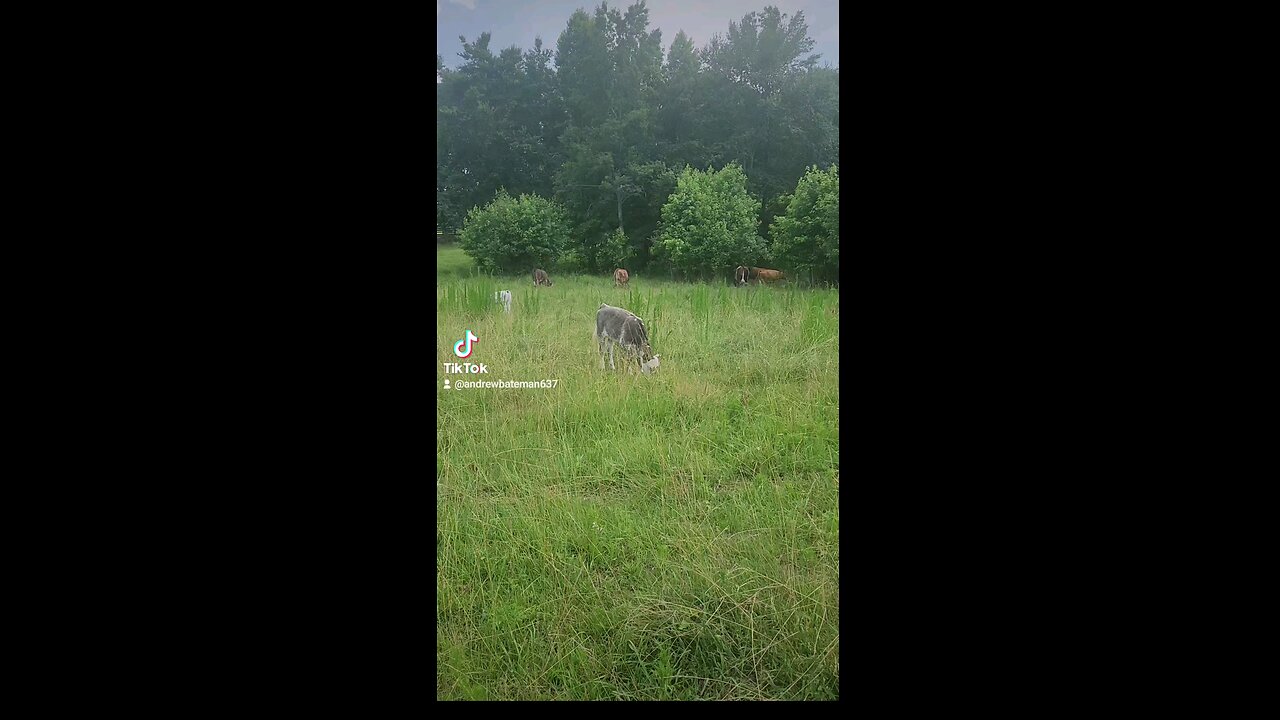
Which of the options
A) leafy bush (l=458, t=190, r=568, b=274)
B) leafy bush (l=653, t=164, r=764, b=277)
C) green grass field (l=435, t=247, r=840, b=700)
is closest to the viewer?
green grass field (l=435, t=247, r=840, b=700)

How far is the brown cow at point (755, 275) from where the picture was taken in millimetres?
3047

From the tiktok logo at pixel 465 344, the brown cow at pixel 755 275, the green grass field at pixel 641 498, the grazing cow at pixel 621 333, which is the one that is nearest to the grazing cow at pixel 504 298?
the green grass field at pixel 641 498

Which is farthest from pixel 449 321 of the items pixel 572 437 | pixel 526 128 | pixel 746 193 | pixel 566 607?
pixel 746 193

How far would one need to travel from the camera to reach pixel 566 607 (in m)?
2.55

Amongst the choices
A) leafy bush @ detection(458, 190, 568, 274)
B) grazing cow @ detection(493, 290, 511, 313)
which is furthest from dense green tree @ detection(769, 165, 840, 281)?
grazing cow @ detection(493, 290, 511, 313)

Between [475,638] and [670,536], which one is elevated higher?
[670,536]

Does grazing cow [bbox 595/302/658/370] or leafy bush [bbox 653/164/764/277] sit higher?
leafy bush [bbox 653/164/764/277]

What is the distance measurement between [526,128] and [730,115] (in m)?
0.89

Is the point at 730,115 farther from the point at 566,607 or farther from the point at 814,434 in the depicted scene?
the point at 566,607

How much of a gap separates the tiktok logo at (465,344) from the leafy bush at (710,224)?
2.89ft

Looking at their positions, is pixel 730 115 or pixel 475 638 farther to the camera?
pixel 730 115

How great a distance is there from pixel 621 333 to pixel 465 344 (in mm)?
646

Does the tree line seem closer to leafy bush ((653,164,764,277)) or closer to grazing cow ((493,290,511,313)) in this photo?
leafy bush ((653,164,764,277))

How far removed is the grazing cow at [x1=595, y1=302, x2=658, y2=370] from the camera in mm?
3016
